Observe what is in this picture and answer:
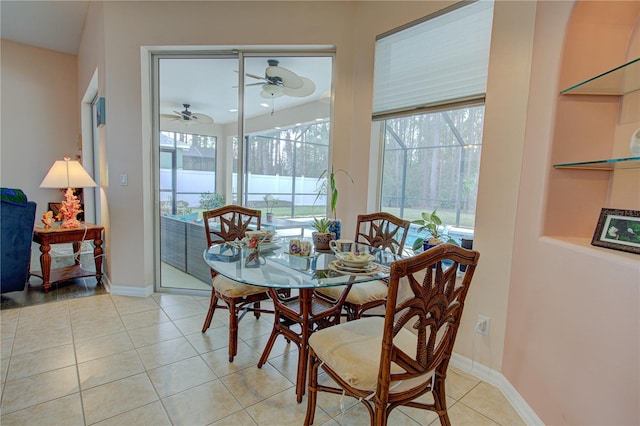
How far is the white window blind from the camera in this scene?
2.03 metres

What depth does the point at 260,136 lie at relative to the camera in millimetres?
3266

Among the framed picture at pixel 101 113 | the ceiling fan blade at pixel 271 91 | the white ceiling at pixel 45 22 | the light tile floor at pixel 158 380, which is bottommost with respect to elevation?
the light tile floor at pixel 158 380

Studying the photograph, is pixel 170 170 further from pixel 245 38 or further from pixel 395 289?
pixel 395 289

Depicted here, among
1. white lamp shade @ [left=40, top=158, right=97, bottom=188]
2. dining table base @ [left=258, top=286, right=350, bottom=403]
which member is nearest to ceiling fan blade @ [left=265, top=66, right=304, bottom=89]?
dining table base @ [left=258, top=286, right=350, bottom=403]

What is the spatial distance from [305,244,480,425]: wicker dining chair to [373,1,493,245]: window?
117 cm

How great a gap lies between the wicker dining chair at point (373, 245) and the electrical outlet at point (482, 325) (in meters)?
0.59

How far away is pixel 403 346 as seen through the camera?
4.48ft

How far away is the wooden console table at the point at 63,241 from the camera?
3055 millimetres

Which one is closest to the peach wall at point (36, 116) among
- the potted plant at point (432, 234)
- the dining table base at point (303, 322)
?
the dining table base at point (303, 322)

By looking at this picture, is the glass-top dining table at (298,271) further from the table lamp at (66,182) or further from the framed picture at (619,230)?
the table lamp at (66,182)

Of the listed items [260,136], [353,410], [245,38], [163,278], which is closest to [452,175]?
[353,410]

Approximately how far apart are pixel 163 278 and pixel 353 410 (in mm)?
2538

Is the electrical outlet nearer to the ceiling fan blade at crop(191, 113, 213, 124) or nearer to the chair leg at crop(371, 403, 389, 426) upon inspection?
the chair leg at crop(371, 403, 389, 426)

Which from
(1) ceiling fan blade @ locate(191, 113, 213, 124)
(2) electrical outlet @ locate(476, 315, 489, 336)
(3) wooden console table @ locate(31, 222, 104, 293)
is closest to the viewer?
(2) electrical outlet @ locate(476, 315, 489, 336)
